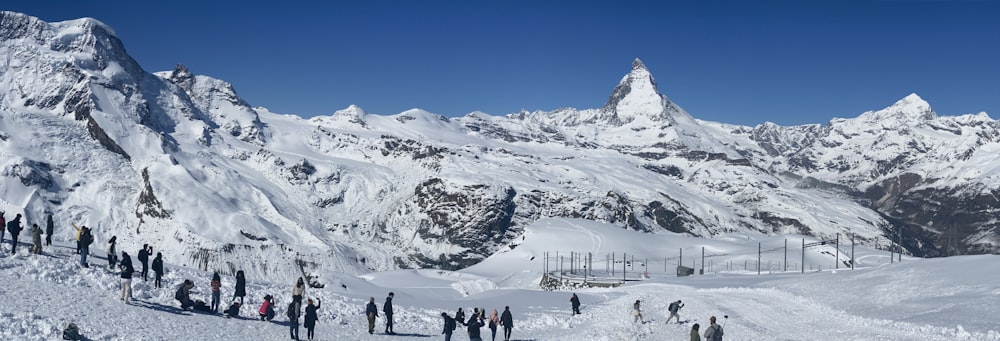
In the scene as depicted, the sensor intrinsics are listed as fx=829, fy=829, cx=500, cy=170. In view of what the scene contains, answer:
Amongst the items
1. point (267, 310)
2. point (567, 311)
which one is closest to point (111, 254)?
point (267, 310)

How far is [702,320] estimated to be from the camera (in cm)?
5231

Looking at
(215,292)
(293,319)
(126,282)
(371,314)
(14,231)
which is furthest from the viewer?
(14,231)

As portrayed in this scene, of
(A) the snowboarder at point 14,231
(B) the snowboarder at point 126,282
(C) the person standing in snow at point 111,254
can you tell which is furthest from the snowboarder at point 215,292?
(A) the snowboarder at point 14,231

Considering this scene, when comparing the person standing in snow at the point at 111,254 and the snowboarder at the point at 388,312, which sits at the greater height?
the person standing in snow at the point at 111,254

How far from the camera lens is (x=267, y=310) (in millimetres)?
40156

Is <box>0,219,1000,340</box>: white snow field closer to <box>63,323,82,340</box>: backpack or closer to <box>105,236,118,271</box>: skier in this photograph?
<box>63,323,82,340</box>: backpack

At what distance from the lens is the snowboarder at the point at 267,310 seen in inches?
1575

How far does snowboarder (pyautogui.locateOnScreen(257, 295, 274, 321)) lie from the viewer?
40000mm

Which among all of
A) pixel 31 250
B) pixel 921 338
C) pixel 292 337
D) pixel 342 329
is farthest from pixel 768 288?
pixel 31 250

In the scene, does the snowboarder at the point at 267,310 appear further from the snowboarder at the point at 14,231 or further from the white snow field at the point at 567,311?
the snowboarder at the point at 14,231

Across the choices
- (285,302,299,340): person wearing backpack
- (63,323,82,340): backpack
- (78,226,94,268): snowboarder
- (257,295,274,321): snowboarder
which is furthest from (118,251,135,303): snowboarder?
(285,302,299,340): person wearing backpack

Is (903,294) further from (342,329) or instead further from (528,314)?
(342,329)

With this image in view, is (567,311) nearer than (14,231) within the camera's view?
No

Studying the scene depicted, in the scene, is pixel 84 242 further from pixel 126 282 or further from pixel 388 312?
pixel 388 312
